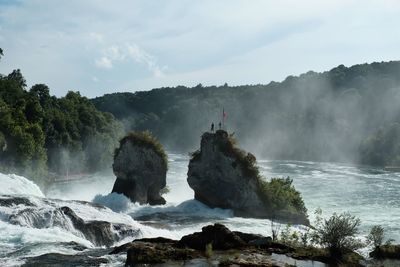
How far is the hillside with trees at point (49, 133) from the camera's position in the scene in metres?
73.1

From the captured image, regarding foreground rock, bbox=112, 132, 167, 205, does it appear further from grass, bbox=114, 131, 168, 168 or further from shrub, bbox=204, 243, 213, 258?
shrub, bbox=204, 243, 213, 258

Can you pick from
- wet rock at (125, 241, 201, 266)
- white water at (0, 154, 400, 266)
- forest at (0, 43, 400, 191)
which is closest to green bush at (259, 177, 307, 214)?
white water at (0, 154, 400, 266)

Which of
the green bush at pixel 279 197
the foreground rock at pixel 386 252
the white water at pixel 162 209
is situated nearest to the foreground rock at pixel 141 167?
the white water at pixel 162 209

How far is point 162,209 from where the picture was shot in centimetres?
5347

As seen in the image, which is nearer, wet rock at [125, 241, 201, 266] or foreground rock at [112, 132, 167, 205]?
wet rock at [125, 241, 201, 266]

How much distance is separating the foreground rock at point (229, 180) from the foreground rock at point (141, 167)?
418 cm

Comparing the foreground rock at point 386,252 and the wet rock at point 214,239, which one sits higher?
the wet rock at point 214,239

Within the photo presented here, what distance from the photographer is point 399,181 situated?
95938 millimetres

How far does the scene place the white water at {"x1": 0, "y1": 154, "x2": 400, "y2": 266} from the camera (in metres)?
29.4

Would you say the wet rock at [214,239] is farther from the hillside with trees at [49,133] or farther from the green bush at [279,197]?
the hillside with trees at [49,133]

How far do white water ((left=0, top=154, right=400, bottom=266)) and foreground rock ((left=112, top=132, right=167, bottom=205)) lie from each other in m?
2.19

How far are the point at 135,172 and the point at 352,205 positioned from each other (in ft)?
97.5

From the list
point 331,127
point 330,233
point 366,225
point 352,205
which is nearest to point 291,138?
point 331,127

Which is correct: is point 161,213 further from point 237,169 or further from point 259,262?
point 259,262
